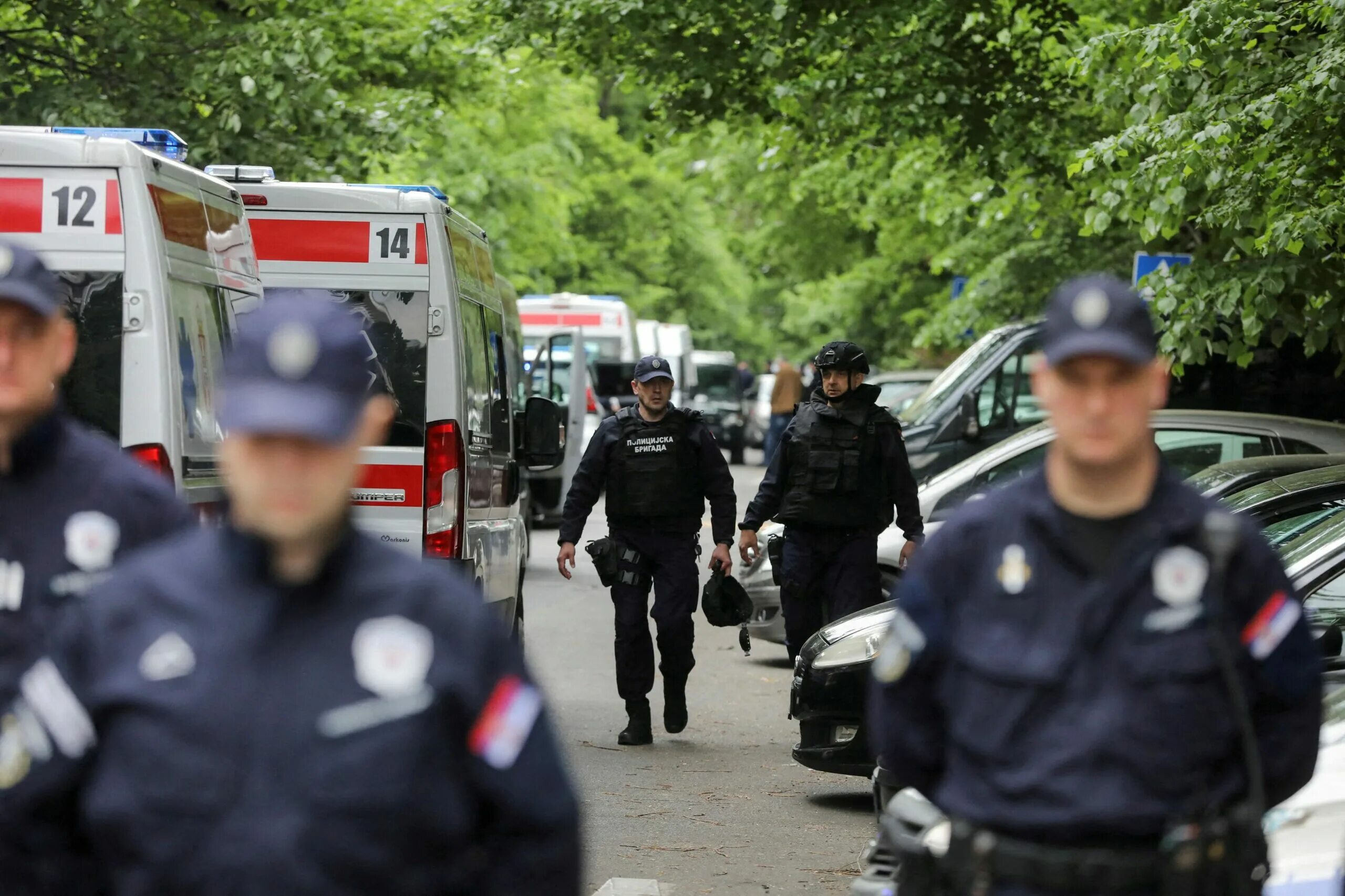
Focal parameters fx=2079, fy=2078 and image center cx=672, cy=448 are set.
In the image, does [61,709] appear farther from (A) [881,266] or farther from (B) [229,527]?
(A) [881,266]

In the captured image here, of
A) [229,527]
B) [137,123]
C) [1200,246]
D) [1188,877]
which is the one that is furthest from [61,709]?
[137,123]

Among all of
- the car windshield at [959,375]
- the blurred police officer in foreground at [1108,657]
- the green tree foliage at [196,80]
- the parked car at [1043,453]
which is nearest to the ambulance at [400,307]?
the parked car at [1043,453]

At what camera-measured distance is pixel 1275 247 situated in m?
10.2

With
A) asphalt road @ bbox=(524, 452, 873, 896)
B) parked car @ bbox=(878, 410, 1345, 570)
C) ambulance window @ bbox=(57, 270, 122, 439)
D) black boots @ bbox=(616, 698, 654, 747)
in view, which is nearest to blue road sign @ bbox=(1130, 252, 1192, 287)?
parked car @ bbox=(878, 410, 1345, 570)

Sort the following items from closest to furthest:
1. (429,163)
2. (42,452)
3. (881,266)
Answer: (42,452) → (429,163) → (881,266)

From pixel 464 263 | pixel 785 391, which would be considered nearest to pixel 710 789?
pixel 464 263

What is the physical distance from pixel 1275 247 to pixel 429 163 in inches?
827

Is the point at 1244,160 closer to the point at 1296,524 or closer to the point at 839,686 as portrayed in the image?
the point at 1296,524

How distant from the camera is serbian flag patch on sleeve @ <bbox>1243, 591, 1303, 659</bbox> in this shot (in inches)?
120

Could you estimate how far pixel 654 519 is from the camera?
9.77 meters

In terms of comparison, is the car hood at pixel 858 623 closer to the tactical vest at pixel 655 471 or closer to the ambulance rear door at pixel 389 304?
the tactical vest at pixel 655 471

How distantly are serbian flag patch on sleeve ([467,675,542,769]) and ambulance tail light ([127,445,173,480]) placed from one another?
3.56 metres

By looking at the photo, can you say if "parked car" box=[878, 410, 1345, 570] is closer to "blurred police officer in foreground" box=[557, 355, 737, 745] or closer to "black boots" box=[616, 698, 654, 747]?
"blurred police officer in foreground" box=[557, 355, 737, 745]

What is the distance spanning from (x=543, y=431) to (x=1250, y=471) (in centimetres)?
412
